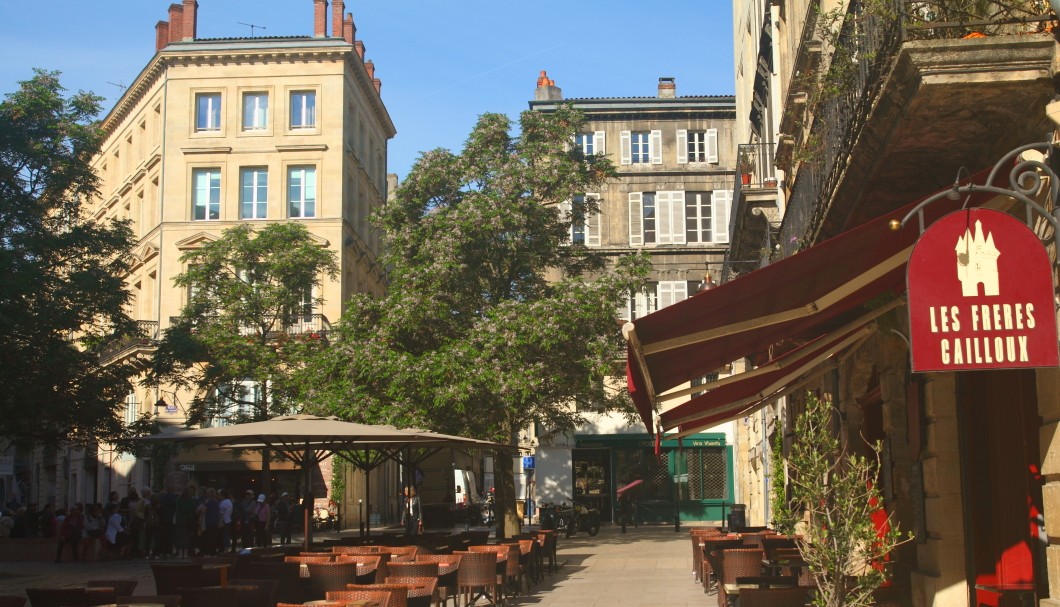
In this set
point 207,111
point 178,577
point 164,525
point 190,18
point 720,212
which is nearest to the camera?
point 178,577

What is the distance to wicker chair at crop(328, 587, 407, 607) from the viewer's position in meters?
10.5

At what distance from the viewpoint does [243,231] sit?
36.8 metres

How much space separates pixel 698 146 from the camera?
163ft

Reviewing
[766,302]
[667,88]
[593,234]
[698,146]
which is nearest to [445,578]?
[766,302]

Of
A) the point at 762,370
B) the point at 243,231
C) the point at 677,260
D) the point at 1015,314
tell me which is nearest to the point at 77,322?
the point at 243,231

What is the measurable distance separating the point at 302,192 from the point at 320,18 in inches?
280

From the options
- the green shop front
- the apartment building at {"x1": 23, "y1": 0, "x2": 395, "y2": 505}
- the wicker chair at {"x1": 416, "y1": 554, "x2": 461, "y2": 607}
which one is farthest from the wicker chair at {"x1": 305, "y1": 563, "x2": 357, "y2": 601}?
the apartment building at {"x1": 23, "y1": 0, "x2": 395, "y2": 505}

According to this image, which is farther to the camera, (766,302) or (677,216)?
(677,216)

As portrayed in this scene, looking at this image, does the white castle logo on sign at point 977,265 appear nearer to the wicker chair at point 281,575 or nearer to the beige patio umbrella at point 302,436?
the wicker chair at point 281,575

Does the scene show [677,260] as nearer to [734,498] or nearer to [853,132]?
[734,498]

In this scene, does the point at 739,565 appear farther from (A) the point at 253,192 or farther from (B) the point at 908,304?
(A) the point at 253,192

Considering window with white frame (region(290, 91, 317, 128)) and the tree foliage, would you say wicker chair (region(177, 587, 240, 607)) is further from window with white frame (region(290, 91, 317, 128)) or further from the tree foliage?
window with white frame (region(290, 91, 317, 128))

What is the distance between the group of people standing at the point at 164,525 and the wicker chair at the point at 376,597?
625 inches

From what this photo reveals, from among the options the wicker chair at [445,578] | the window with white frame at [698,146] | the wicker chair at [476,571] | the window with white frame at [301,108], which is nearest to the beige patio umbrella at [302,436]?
the wicker chair at [445,578]
